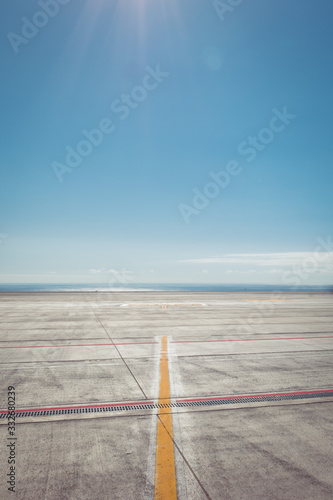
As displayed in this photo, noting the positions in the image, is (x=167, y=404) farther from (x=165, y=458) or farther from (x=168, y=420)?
(x=165, y=458)

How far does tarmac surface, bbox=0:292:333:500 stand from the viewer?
11.4 ft

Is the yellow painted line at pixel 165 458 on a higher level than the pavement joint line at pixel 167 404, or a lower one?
higher

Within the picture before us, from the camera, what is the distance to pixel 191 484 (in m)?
3.45

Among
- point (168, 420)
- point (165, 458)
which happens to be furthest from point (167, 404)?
point (165, 458)

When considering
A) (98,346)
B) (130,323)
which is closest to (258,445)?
(98,346)

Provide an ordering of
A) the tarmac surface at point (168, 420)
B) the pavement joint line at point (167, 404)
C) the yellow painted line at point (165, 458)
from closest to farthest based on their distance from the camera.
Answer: the yellow painted line at point (165, 458), the tarmac surface at point (168, 420), the pavement joint line at point (167, 404)

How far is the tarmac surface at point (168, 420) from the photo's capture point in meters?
3.46

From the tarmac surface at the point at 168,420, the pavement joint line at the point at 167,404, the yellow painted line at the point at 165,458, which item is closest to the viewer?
the yellow painted line at the point at 165,458

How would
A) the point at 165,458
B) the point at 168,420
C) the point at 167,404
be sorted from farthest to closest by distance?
the point at 167,404 → the point at 168,420 → the point at 165,458

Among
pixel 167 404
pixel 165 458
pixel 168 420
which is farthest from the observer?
pixel 167 404

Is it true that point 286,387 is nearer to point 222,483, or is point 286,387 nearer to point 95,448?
point 222,483

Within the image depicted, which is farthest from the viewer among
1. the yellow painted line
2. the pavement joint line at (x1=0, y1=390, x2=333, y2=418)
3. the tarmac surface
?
the pavement joint line at (x1=0, y1=390, x2=333, y2=418)

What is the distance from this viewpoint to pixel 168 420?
498cm

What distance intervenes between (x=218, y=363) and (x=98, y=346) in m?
4.18
